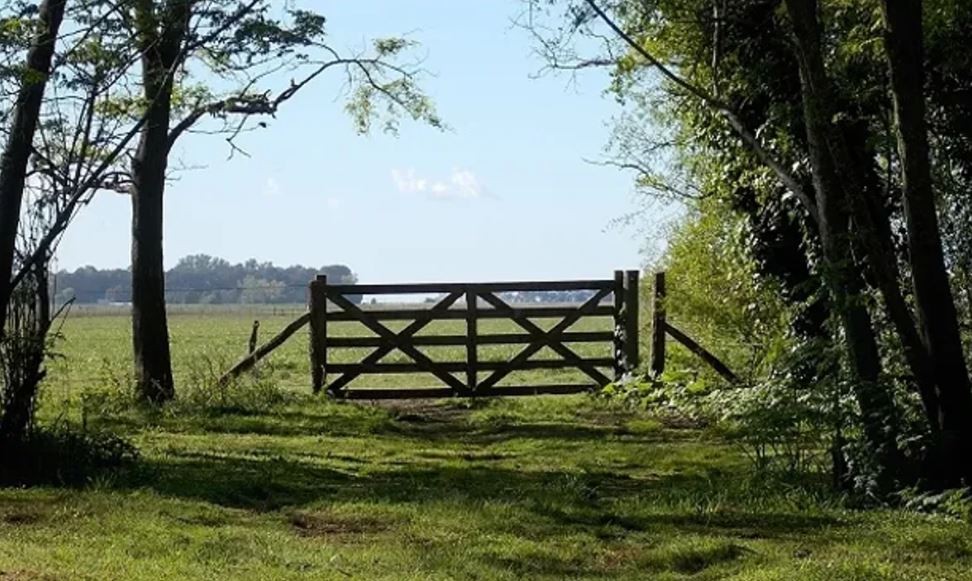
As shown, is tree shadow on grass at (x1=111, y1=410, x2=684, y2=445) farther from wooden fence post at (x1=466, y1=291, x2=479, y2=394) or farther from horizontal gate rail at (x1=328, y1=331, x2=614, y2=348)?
wooden fence post at (x1=466, y1=291, x2=479, y2=394)

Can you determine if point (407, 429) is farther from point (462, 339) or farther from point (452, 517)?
point (452, 517)

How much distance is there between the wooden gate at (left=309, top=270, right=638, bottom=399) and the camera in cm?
1805

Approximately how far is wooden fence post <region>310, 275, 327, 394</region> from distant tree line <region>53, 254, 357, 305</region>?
1.49 ft

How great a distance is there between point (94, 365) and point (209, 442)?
1891 cm

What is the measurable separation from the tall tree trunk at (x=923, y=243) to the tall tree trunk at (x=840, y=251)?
39 centimetres

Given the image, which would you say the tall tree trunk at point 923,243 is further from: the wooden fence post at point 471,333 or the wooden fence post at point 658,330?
the wooden fence post at point 471,333

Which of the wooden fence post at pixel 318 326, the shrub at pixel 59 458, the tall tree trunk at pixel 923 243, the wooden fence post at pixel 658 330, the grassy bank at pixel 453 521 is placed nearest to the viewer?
the grassy bank at pixel 453 521

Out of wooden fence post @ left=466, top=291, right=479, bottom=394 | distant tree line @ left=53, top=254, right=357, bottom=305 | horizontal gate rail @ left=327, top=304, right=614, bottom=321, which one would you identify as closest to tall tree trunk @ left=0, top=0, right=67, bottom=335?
distant tree line @ left=53, top=254, right=357, bottom=305

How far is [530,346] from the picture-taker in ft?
60.5

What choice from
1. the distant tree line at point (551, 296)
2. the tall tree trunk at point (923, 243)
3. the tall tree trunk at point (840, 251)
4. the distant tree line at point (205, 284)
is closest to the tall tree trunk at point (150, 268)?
the distant tree line at point (205, 284)

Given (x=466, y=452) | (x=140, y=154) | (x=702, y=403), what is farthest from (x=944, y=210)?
(x=140, y=154)

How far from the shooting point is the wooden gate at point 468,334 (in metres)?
18.0

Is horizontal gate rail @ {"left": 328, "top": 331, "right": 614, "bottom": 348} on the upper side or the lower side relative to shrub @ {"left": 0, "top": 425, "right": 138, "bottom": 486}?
upper

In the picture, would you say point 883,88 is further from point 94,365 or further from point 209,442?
point 94,365
